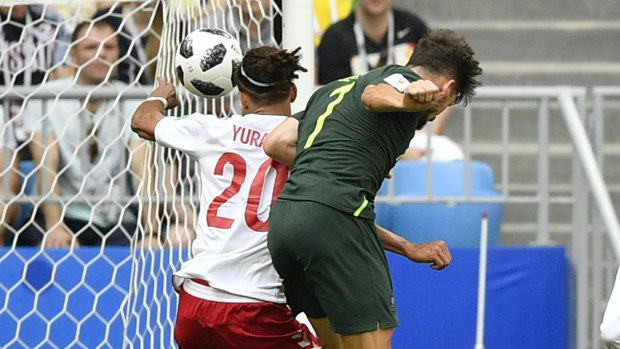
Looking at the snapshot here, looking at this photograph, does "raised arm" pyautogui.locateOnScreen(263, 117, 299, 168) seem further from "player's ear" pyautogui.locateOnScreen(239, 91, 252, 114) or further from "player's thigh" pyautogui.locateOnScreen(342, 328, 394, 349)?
"player's thigh" pyautogui.locateOnScreen(342, 328, 394, 349)

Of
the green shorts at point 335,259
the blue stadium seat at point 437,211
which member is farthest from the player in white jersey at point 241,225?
the blue stadium seat at point 437,211

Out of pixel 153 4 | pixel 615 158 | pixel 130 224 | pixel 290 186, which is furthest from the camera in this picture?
pixel 615 158

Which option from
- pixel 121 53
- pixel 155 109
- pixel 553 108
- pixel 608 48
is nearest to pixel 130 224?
pixel 121 53

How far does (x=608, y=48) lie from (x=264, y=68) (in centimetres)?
504

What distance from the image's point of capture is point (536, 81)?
8516 millimetres

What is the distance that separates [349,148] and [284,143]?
0.88 ft

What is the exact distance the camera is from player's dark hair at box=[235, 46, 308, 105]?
4203mm

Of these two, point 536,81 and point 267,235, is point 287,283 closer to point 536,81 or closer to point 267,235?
point 267,235

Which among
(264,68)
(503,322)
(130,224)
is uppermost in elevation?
(264,68)

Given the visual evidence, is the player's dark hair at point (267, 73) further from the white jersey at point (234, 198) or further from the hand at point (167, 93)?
the hand at point (167, 93)

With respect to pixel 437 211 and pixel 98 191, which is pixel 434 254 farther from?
pixel 98 191

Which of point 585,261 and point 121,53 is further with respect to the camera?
point 121,53

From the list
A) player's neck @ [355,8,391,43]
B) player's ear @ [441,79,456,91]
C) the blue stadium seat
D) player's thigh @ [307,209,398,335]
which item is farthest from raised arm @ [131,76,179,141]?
player's neck @ [355,8,391,43]

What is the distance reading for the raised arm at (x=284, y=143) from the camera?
4027 millimetres
